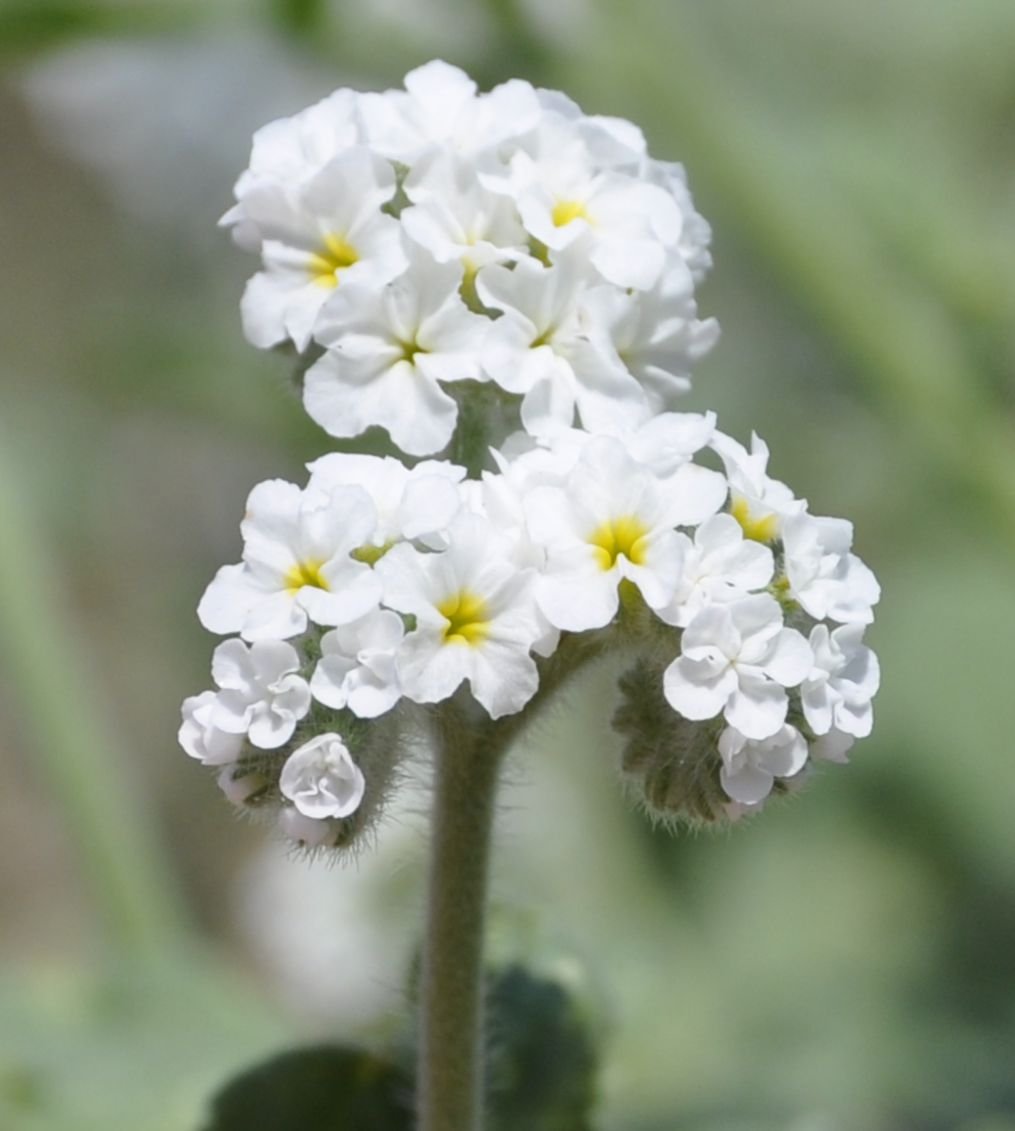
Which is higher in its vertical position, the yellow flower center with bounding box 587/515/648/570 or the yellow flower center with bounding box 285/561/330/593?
the yellow flower center with bounding box 587/515/648/570

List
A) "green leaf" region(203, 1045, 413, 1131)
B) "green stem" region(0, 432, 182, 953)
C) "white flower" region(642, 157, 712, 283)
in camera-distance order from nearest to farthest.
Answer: "white flower" region(642, 157, 712, 283) → "green leaf" region(203, 1045, 413, 1131) → "green stem" region(0, 432, 182, 953)

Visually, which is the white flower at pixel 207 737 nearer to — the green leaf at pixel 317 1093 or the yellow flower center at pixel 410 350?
the yellow flower center at pixel 410 350

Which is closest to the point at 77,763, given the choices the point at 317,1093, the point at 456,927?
the point at 317,1093

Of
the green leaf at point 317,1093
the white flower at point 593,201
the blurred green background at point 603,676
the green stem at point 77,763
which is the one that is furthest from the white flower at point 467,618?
the green stem at point 77,763

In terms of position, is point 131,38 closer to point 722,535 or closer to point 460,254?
point 460,254

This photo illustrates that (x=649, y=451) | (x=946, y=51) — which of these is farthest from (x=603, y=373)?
(x=946, y=51)

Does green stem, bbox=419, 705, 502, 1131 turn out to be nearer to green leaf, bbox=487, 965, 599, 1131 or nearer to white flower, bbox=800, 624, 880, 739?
white flower, bbox=800, 624, 880, 739

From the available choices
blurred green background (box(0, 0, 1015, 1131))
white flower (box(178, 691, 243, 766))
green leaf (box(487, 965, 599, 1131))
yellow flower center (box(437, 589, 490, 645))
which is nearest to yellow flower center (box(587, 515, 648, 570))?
yellow flower center (box(437, 589, 490, 645))

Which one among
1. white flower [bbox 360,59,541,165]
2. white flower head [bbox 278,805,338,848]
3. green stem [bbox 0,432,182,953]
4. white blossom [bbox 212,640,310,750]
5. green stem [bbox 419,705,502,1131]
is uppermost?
white flower [bbox 360,59,541,165]

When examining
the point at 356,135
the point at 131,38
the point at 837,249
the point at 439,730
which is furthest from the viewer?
the point at 837,249
